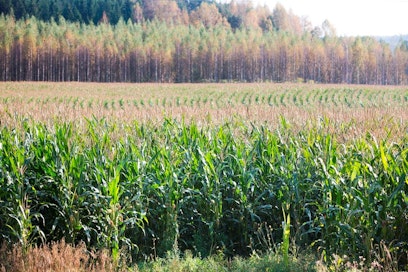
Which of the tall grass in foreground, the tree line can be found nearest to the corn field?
the tall grass in foreground

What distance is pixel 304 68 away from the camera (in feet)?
251

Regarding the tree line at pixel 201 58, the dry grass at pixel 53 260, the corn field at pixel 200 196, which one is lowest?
the dry grass at pixel 53 260

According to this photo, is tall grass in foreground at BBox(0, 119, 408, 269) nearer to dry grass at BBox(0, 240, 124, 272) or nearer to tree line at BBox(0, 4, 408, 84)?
dry grass at BBox(0, 240, 124, 272)

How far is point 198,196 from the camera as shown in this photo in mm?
7055

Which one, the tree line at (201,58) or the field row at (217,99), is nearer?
the field row at (217,99)

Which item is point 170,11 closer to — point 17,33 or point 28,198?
point 17,33

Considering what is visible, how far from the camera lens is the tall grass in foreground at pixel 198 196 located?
20.4 ft

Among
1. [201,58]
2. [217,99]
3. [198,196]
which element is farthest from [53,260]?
[201,58]

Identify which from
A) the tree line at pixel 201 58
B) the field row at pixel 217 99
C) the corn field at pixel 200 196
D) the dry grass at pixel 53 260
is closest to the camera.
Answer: the dry grass at pixel 53 260

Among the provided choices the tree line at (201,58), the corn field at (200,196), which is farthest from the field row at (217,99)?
the tree line at (201,58)

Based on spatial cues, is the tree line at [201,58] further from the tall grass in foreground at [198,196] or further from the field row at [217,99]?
the tall grass in foreground at [198,196]

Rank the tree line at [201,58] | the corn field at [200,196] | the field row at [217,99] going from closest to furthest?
the corn field at [200,196] < the field row at [217,99] < the tree line at [201,58]

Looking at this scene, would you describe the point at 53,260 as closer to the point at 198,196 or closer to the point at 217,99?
the point at 198,196

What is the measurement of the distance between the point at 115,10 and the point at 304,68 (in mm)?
55625
